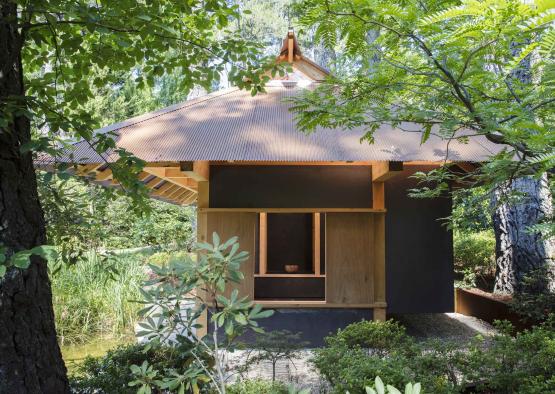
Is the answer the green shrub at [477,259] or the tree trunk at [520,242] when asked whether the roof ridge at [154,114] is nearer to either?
the tree trunk at [520,242]

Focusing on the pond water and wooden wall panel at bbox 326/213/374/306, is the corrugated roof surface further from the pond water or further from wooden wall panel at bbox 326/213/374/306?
the pond water

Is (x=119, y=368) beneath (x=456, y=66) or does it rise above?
beneath

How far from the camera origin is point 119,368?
2883 mm

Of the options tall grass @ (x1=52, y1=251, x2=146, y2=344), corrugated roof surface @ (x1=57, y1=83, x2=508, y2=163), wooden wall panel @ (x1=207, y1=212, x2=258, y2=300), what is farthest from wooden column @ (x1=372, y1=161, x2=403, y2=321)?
tall grass @ (x1=52, y1=251, x2=146, y2=344)

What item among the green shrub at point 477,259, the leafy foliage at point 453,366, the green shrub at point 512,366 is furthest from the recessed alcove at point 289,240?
the green shrub at point 512,366

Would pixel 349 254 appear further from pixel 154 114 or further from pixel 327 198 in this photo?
pixel 154 114

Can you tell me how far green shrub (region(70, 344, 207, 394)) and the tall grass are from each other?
375cm

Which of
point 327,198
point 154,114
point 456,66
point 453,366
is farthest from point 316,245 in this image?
point 456,66

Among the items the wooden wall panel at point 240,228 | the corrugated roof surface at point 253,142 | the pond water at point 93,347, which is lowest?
the pond water at point 93,347

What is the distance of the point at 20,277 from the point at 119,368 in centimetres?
99

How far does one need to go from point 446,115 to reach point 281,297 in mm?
7124

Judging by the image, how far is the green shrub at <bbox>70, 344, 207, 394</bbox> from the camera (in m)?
2.72

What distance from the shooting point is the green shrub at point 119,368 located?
2.72 m

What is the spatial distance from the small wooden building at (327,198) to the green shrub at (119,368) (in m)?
2.45
